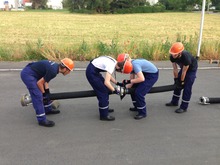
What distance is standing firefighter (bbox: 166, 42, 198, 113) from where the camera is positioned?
5.25 metres

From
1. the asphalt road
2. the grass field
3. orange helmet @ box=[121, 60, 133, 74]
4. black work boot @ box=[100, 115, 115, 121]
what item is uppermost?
orange helmet @ box=[121, 60, 133, 74]

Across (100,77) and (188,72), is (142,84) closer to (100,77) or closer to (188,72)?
(100,77)

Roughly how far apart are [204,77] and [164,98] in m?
2.63

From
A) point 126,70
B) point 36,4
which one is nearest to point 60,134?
point 126,70

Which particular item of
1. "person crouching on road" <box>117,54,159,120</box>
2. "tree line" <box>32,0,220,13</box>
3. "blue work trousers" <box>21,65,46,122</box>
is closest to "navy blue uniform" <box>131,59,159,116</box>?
"person crouching on road" <box>117,54,159,120</box>

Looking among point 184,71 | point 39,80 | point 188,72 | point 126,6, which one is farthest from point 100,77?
point 126,6

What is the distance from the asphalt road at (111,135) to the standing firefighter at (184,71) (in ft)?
1.01

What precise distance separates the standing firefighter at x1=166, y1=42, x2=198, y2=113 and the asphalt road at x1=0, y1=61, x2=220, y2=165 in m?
0.31

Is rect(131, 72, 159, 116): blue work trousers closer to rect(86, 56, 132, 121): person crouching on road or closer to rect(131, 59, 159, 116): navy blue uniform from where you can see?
rect(131, 59, 159, 116): navy blue uniform

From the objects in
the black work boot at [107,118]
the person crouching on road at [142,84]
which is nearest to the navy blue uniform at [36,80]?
the black work boot at [107,118]

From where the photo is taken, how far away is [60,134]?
4.61 m

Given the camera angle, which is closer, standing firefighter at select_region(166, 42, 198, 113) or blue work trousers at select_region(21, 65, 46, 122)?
blue work trousers at select_region(21, 65, 46, 122)

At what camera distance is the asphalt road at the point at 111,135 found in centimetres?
388

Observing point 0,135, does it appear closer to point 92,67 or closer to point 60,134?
point 60,134
